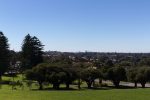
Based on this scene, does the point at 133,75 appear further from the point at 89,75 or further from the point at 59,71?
the point at 59,71

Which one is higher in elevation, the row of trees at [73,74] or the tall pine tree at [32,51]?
the tall pine tree at [32,51]

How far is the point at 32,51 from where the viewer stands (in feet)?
319

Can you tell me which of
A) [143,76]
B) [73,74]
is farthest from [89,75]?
[143,76]

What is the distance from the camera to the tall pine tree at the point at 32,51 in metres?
95.1

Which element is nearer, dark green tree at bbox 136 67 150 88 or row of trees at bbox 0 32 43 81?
dark green tree at bbox 136 67 150 88

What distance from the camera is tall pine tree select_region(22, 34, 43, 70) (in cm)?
9512

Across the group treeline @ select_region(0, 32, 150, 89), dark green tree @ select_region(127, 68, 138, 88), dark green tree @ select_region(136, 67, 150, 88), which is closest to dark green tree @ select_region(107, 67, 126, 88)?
treeline @ select_region(0, 32, 150, 89)

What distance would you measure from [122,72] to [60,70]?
1846cm

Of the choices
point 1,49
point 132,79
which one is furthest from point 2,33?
point 132,79

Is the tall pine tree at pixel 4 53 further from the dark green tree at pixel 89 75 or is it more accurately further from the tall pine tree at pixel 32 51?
the dark green tree at pixel 89 75

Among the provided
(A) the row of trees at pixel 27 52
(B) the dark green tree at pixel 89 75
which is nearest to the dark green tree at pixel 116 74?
(B) the dark green tree at pixel 89 75

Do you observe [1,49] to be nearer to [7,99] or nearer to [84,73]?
[84,73]

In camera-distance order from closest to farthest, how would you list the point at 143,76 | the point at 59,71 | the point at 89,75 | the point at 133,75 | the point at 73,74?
the point at 59,71
the point at 73,74
the point at 89,75
the point at 143,76
the point at 133,75

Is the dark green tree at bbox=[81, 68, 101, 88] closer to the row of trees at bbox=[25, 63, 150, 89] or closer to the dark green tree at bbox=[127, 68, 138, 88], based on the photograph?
the row of trees at bbox=[25, 63, 150, 89]
